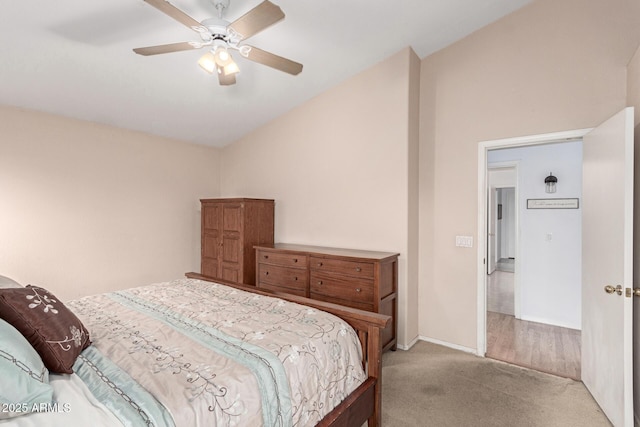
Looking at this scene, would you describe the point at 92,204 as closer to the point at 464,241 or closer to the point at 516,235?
the point at 464,241

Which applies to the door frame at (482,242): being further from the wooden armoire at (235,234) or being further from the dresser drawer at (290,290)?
the wooden armoire at (235,234)

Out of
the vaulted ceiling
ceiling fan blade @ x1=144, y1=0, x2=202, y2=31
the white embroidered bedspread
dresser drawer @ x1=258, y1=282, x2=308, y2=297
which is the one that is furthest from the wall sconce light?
ceiling fan blade @ x1=144, y1=0, x2=202, y2=31

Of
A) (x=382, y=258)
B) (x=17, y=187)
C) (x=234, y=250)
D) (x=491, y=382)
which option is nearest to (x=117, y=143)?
(x=17, y=187)

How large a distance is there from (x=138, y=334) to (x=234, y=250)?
2.53 m

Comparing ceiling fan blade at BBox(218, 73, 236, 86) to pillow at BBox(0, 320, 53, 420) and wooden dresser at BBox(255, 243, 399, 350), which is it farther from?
pillow at BBox(0, 320, 53, 420)

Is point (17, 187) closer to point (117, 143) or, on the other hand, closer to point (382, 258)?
point (117, 143)

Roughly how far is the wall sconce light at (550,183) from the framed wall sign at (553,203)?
0.12 meters

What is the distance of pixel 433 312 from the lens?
3412mm

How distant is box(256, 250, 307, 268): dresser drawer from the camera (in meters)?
3.45

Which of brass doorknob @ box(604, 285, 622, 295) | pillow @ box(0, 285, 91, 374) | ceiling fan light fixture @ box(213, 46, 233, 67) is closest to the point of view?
pillow @ box(0, 285, 91, 374)

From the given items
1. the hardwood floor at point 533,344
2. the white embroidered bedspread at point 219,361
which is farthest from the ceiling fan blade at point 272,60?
the hardwood floor at point 533,344

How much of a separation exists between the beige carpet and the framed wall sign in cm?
207

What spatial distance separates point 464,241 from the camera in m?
3.22

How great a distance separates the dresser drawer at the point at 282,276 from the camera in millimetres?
3447
